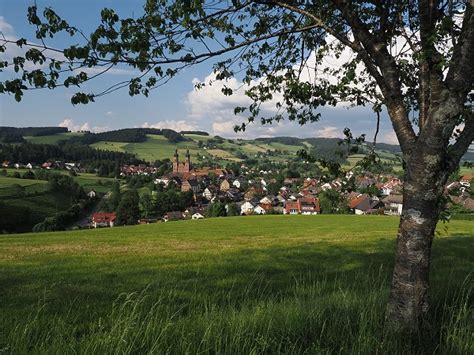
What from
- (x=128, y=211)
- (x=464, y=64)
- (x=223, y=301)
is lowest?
(x=128, y=211)

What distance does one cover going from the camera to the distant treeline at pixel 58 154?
15912 cm

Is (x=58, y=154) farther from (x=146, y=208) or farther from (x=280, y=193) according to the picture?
(x=280, y=193)

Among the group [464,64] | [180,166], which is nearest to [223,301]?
[464,64]

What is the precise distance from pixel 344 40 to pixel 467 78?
1.66 metres

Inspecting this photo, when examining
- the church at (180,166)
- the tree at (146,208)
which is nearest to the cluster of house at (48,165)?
the church at (180,166)

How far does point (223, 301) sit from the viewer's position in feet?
20.7

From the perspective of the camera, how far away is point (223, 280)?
31.2 ft

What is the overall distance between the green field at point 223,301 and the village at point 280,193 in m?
1.18

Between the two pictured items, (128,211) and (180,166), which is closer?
(128,211)

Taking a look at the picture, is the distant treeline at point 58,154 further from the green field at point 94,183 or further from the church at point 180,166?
the green field at point 94,183

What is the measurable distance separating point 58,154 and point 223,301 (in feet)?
638

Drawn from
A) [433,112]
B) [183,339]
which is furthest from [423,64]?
[183,339]

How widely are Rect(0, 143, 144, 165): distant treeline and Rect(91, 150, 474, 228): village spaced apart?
14.0m

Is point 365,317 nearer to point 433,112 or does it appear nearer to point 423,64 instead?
point 433,112
